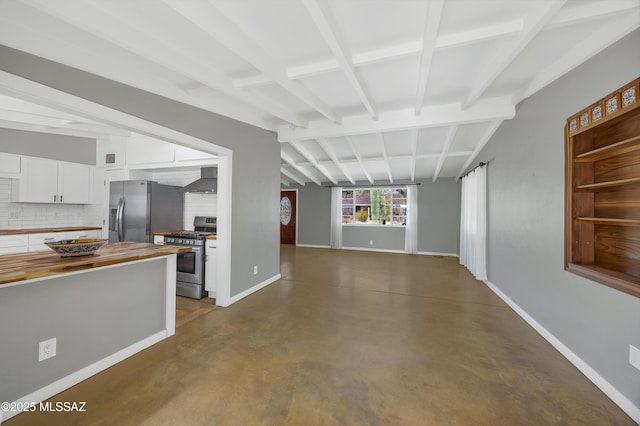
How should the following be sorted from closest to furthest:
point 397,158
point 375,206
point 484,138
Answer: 1. point 484,138
2. point 397,158
3. point 375,206

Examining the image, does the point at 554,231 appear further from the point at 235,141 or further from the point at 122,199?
the point at 122,199

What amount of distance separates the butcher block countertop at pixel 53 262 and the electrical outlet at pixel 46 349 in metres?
0.49

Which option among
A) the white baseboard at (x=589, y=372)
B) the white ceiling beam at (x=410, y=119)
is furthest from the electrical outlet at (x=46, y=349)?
the white baseboard at (x=589, y=372)

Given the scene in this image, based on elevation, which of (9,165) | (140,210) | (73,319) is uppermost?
(9,165)

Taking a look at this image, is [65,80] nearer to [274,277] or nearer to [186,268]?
[186,268]

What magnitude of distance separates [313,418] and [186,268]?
2.70 meters

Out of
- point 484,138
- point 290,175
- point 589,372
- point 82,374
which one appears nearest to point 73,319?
point 82,374

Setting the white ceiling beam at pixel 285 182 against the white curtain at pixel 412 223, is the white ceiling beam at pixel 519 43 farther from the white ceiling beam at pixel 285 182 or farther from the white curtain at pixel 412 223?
the white ceiling beam at pixel 285 182

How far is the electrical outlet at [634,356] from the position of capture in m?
1.46

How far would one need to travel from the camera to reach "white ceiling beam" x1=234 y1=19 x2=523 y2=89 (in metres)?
1.78

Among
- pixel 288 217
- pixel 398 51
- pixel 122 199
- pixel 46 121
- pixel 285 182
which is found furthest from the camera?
pixel 288 217

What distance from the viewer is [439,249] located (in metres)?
7.03

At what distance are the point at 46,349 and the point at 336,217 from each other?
22.2 feet

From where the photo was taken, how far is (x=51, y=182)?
405 cm
